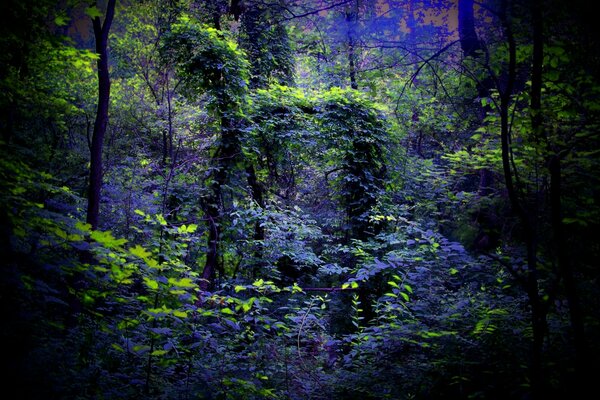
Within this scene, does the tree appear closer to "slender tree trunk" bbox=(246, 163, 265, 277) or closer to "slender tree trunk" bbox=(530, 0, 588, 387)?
"slender tree trunk" bbox=(246, 163, 265, 277)

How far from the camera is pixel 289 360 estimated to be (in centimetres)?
459

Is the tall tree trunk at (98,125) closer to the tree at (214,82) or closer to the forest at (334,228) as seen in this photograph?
the forest at (334,228)

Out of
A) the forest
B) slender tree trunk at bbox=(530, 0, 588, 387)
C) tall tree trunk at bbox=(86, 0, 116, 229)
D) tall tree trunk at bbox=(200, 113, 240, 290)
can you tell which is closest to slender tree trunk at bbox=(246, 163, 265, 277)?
the forest

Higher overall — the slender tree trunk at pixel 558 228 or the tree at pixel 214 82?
the tree at pixel 214 82

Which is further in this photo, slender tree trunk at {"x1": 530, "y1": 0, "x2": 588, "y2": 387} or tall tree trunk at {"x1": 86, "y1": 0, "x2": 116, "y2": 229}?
tall tree trunk at {"x1": 86, "y1": 0, "x2": 116, "y2": 229}

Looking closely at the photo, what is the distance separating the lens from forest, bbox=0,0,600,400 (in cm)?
243

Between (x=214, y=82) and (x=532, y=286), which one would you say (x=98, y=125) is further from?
(x=532, y=286)

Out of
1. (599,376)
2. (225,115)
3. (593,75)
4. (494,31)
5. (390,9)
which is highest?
(225,115)

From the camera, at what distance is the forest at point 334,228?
2.43 metres

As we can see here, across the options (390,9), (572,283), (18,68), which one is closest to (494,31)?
(390,9)

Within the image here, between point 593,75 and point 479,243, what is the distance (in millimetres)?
4995

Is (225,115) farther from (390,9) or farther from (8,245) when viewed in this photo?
(8,245)

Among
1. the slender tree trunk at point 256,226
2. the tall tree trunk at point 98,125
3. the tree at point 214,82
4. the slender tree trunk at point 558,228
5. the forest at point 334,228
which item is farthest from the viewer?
the slender tree trunk at point 256,226

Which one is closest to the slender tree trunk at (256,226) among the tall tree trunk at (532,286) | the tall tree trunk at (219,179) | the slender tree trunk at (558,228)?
the tall tree trunk at (219,179)
